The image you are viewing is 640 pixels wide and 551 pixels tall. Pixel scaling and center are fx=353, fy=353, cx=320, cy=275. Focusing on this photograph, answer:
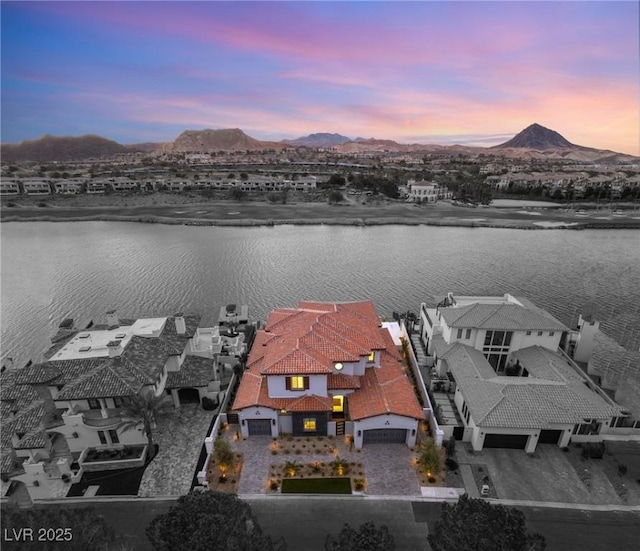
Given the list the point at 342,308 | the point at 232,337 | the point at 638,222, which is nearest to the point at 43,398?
the point at 232,337

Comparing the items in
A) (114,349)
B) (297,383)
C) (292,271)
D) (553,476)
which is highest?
(114,349)

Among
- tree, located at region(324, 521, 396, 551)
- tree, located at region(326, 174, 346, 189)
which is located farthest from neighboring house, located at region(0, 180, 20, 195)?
tree, located at region(324, 521, 396, 551)

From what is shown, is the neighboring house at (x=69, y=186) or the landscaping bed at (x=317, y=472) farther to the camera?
the neighboring house at (x=69, y=186)

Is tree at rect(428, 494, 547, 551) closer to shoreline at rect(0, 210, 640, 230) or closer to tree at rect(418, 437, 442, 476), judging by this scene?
tree at rect(418, 437, 442, 476)

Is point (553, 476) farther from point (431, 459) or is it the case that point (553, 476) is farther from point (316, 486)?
point (316, 486)

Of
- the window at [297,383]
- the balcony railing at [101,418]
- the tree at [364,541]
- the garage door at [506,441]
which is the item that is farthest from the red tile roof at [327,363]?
the tree at [364,541]

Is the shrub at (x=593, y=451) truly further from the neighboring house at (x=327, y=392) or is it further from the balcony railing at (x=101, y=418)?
the balcony railing at (x=101, y=418)

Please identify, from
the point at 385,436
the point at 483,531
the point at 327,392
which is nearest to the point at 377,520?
the point at 385,436
